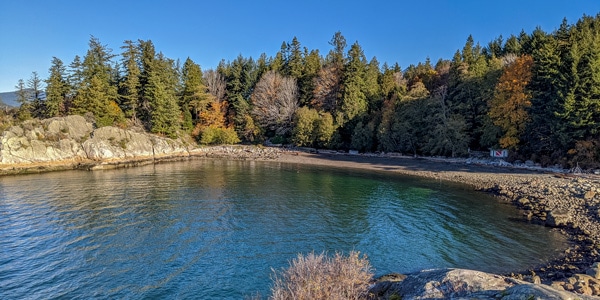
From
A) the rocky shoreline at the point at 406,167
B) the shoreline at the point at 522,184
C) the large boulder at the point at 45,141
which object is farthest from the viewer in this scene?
the large boulder at the point at 45,141

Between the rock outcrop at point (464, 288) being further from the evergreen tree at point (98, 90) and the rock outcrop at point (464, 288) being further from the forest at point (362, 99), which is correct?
the evergreen tree at point (98, 90)

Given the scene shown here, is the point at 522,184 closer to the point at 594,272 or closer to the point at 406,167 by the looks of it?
the point at 406,167

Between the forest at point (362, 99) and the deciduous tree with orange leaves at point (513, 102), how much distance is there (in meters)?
0.14

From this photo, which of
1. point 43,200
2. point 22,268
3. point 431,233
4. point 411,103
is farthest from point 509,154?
point 43,200

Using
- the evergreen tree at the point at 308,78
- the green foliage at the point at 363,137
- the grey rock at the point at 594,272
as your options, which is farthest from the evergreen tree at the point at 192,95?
the grey rock at the point at 594,272

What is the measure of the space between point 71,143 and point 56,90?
1853cm

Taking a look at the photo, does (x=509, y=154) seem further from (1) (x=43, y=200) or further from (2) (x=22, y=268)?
(1) (x=43, y=200)

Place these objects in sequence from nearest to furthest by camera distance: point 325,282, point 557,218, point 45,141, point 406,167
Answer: point 325,282 < point 557,218 < point 406,167 < point 45,141

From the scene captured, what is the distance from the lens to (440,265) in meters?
14.4

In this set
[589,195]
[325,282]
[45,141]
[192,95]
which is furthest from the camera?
[192,95]

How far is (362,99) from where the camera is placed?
64.8m

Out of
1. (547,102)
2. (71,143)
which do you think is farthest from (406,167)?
(71,143)

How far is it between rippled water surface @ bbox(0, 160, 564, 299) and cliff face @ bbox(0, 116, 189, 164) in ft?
47.9

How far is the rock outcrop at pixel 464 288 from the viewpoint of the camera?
5.57m
